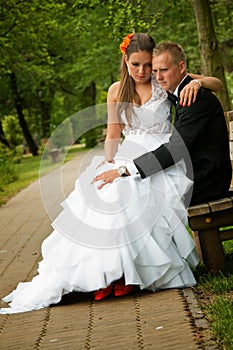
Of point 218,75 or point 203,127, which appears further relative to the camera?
point 218,75

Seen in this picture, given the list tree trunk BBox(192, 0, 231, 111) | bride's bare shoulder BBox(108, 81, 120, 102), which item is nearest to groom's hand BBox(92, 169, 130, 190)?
bride's bare shoulder BBox(108, 81, 120, 102)

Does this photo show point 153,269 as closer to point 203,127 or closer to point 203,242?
point 203,242

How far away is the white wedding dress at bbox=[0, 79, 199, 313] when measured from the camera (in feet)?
23.1

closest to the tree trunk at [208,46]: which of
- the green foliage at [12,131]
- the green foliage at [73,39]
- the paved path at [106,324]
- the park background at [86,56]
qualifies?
the park background at [86,56]

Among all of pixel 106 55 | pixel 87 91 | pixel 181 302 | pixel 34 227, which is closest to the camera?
pixel 181 302

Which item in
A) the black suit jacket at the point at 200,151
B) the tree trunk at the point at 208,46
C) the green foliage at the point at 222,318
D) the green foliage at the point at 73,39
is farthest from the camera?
the green foliage at the point at 73,39

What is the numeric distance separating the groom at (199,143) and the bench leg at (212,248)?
301 mm

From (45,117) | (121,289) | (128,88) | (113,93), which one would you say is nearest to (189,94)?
(128,88)

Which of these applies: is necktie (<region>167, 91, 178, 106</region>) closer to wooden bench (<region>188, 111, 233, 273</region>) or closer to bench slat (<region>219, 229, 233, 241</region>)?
wooden bench (<region>188, 111, 233, 273</region>)

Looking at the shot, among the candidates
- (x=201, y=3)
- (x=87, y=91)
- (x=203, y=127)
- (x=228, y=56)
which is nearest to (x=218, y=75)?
(x=201, y=3)

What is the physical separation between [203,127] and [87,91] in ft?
148

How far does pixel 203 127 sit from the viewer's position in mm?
7262

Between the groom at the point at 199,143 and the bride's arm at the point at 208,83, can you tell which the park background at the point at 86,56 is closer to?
the groom at the point at 199,143

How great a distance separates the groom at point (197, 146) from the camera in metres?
7.26
